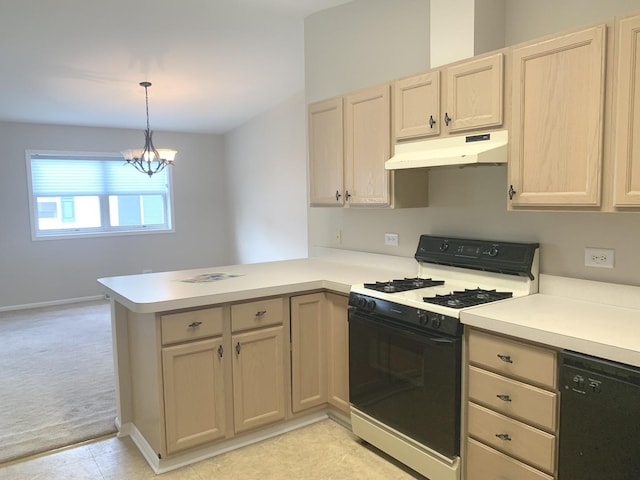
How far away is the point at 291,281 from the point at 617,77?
1.88 metres

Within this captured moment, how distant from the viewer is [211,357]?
255cm

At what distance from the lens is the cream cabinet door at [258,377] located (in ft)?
8.75

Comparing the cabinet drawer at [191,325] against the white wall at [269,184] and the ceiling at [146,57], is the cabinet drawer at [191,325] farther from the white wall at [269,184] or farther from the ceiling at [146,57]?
the white wall at [269,184]

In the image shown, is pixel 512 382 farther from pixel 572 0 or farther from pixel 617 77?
pixel 572 0

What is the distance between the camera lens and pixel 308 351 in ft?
9.61

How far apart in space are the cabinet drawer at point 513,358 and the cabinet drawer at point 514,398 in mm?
35

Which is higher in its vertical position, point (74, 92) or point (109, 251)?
point (74, 92)

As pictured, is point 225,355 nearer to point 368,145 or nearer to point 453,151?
point 368,145

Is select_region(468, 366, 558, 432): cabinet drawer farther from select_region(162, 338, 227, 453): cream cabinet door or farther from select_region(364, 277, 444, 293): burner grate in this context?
select_region(162, 338, 227, 453): cream cabinet door

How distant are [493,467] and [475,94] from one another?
1.70 m

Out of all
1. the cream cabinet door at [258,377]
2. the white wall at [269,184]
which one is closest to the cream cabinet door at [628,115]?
the cream cabinet door at [258,377]

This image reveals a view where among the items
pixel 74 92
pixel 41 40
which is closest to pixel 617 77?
pixel 41 40

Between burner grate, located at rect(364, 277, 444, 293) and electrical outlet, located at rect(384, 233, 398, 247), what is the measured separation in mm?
517

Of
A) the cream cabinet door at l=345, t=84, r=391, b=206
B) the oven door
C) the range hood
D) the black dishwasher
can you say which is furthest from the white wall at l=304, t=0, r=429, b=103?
the black dishwasher
